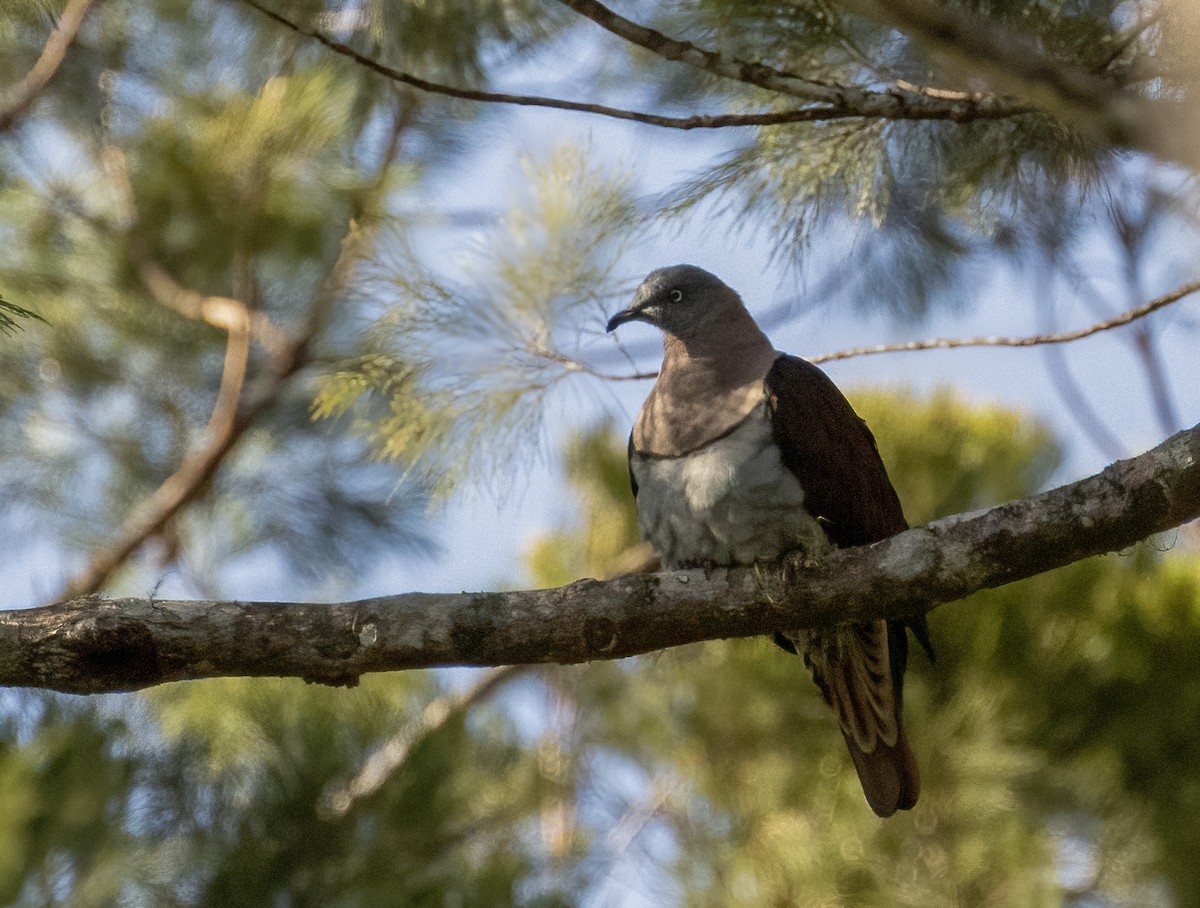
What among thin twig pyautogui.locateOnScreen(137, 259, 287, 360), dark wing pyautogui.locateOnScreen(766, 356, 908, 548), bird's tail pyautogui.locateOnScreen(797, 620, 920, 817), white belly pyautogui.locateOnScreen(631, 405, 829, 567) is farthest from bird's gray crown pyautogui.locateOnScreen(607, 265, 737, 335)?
thin twig pyautogui.locateOnScreen(137, 259, 287, 360)

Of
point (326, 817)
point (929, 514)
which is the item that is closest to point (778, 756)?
point (929, 514)

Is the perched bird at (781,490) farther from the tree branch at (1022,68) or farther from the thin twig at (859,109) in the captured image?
the tree branch at (1022,68)

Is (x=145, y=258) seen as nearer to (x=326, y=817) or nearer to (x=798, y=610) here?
(x=326, y=817)

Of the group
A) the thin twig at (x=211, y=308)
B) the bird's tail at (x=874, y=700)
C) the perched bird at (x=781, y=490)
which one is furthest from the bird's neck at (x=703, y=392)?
the thin twig at (x=211, y=308)

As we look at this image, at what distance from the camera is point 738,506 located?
2.91m

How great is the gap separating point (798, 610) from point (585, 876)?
7.55 ft

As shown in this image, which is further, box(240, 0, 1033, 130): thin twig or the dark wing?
the dark wing

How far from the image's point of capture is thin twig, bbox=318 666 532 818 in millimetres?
3910

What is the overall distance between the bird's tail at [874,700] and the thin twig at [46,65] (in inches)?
126

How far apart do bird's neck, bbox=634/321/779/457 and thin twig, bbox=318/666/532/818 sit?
45.5 inches

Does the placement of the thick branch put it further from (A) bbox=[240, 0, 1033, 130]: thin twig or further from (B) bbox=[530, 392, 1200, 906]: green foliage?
(B) bbox=[530, 392, 1200, 906]: green foliage

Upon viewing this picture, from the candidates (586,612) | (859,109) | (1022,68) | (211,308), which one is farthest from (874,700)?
(211,308)

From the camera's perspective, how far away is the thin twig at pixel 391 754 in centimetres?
391

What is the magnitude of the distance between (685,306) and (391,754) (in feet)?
5.58
